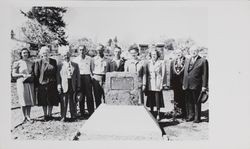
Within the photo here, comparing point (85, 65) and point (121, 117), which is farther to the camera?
point (85, 65)

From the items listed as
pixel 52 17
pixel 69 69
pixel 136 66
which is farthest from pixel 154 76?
pixel 52 17

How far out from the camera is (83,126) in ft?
9.14

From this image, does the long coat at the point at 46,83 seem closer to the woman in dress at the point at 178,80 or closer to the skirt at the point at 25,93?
the skirt at the point at 25,93

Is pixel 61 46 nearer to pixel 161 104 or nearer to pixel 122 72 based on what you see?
pixel 122 72

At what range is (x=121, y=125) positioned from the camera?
276 cm

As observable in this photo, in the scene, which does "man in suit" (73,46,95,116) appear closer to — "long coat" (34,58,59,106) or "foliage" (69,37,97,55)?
"foliage" (69,37,97,55)

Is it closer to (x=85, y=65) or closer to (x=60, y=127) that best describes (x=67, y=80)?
(x=85, y=65)

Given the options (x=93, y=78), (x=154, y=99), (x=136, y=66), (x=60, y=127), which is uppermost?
(x=136, y=66)

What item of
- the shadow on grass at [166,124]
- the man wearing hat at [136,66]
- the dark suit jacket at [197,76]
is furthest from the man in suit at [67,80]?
the dark suit jacket at [197,76]

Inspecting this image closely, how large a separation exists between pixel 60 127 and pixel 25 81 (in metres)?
0.56

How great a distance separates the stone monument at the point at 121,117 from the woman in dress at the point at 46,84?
1.28 ft

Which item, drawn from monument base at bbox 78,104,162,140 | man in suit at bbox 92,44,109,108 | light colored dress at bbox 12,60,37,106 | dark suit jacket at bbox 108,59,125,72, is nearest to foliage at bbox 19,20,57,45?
light colored dress at bbox 12,60,37,106

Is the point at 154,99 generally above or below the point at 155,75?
below

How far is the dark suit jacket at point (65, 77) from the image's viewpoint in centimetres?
284
